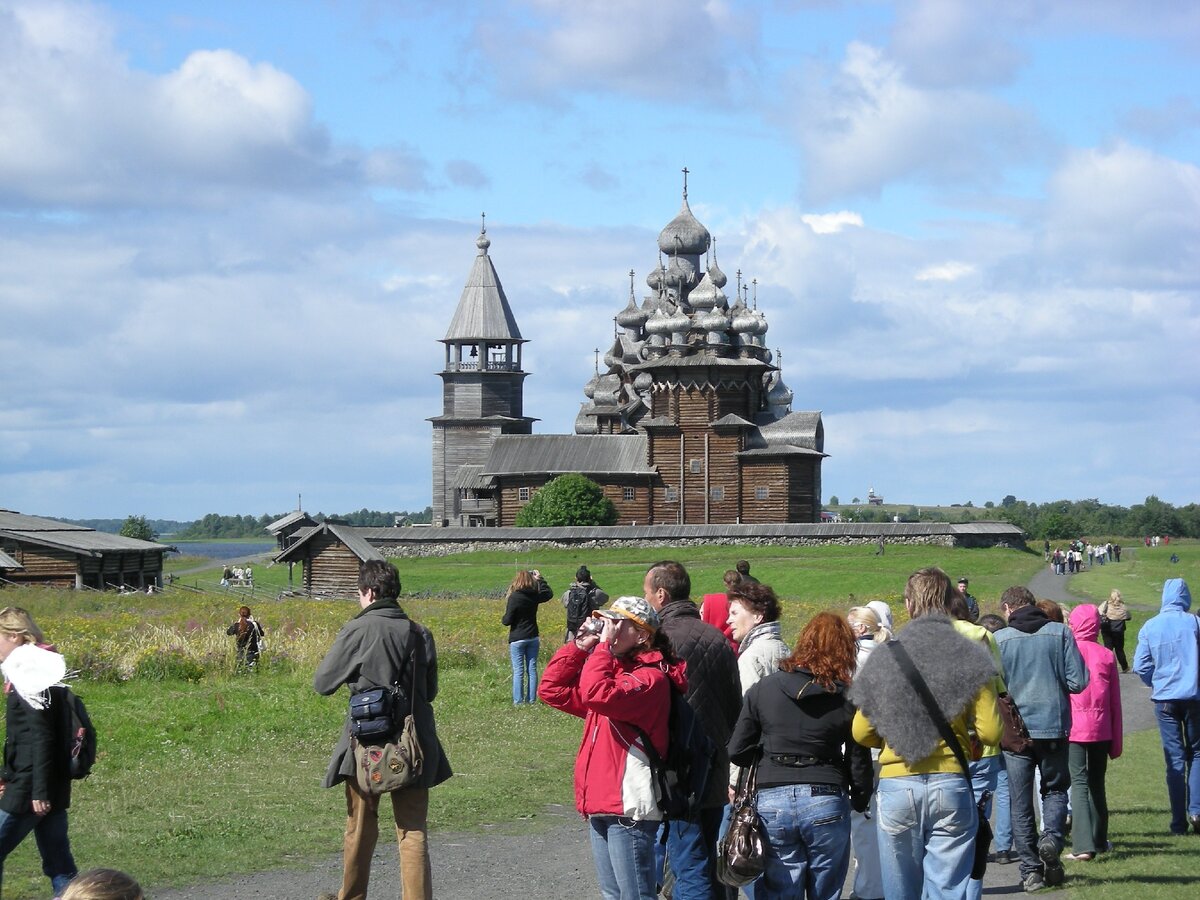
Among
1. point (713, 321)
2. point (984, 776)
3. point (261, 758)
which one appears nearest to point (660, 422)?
point (713, 321)

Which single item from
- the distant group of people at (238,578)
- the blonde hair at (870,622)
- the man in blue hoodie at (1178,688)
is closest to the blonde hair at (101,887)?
the blonde hair at (870,622)

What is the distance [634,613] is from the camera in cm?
720

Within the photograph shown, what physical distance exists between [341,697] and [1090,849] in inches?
412

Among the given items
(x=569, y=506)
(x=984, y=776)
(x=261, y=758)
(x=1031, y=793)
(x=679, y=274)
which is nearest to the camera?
(x=984, y=776)

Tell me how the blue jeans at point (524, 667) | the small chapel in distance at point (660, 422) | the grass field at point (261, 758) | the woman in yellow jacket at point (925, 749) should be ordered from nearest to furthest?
1. the woman in yellow jacket at point (925, 749)
2. the grass field at point (261, 758)
3. the blue jeans at point (524, 667)
4. the small chapel in distance at point (660, 422)

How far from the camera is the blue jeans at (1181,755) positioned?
12.0 metres

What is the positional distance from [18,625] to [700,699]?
358 cm

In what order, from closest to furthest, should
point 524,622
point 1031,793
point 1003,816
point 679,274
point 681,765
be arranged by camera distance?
point 681,765 < point 1031,793 < point 1003,816 < point 524,622 < point 679,274

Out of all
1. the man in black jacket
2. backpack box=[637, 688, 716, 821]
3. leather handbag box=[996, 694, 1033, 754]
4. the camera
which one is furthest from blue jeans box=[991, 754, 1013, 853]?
the camera

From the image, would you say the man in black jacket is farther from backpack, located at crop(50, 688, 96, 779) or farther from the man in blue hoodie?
the man in blue hoodie

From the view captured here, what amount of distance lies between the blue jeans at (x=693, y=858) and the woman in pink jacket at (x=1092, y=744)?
12.5 feet

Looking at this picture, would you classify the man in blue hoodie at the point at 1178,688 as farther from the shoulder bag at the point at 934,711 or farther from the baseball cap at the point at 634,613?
the baseball cap at the point at 634,613

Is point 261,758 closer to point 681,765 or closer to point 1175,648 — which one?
point 1175,648

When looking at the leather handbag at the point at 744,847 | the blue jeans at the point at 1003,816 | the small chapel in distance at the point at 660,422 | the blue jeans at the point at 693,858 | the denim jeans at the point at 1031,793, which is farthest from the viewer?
the small chapel in distance at the point at 660,422
